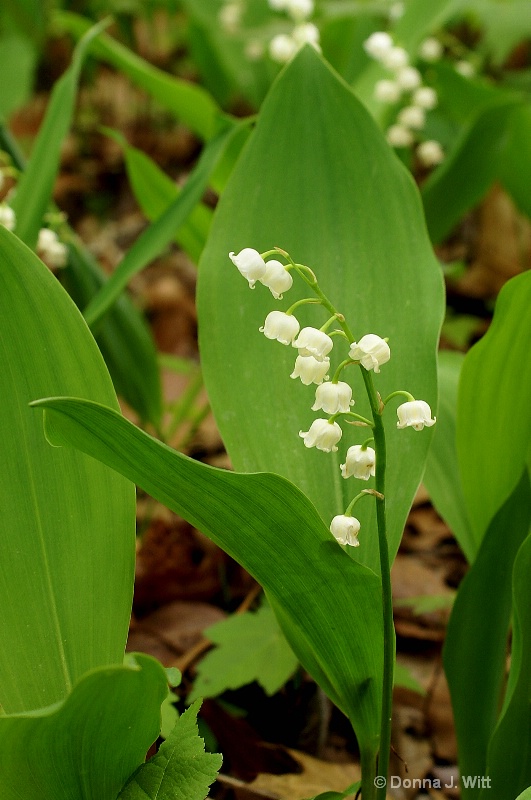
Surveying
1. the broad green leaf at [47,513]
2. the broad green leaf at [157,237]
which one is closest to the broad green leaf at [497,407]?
the broad green leaf at [47,513]

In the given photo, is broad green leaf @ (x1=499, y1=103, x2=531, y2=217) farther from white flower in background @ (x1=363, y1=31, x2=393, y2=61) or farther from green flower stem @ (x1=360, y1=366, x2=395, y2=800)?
green flower stem @ (x1=360, y1=366, x2=395, y2=800)

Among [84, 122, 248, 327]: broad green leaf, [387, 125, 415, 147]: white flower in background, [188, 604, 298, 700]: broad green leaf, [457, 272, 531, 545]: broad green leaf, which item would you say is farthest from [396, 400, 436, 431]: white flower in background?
[387, 125, 415, 147]: white flower in background

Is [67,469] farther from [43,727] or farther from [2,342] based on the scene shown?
[43,727]

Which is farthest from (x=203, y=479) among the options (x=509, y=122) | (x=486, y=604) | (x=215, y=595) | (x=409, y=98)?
(x=409, y=98)

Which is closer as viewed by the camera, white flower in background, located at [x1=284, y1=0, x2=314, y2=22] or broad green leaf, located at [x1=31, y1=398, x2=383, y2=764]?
broad green leaf, located at [x1=31, y1=398, x2=383, y2=764]

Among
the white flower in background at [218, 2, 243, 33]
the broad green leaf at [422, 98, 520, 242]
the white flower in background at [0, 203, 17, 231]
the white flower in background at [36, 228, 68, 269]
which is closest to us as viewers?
the white flower in background at [0, 203, 17, 231]

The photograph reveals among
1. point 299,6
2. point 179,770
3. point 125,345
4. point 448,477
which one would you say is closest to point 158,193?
point 125,345

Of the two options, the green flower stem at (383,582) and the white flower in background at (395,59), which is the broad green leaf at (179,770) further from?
the white flower in background at (395,59)
